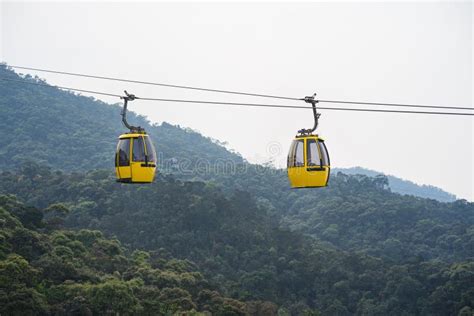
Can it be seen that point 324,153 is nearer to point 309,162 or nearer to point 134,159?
point 309,162

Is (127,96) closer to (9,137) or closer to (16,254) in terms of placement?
(16,254)

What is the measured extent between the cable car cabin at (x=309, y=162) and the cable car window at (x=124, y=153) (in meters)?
4.16

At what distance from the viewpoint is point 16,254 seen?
41938mm

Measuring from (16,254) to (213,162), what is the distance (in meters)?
85.2

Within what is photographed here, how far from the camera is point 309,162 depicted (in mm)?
18969

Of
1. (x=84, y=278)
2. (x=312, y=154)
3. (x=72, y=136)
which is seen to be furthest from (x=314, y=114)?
(x=72, y=136)

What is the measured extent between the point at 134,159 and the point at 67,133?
98.2 m

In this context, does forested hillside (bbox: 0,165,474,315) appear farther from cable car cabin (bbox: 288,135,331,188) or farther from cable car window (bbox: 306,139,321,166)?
cable car window (bbox: 306,139,321,166)

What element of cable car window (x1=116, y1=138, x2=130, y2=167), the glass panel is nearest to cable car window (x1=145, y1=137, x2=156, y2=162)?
cable car window (x1=116, y1=138, x2=130, y2=167)

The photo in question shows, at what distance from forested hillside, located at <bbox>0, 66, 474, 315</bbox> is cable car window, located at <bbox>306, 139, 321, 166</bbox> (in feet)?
72.3

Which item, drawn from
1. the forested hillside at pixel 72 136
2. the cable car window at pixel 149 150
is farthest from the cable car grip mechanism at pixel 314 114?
the forested hillside at pixel 72 136

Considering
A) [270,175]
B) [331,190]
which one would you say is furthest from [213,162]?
[331,190]

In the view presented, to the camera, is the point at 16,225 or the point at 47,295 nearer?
the point at 47,295

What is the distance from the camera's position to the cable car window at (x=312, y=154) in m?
19.0
